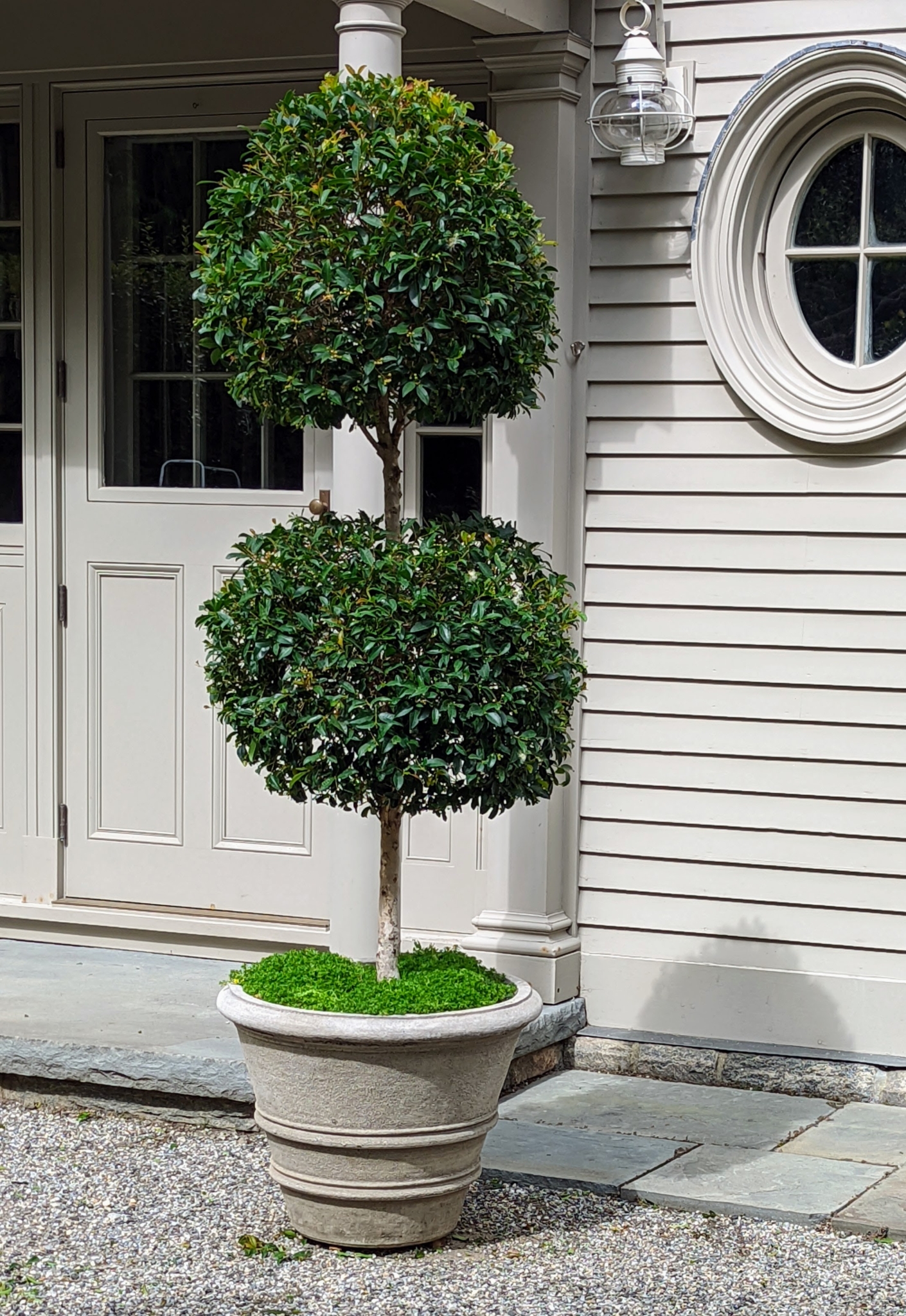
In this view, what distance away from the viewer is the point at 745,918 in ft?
15.6

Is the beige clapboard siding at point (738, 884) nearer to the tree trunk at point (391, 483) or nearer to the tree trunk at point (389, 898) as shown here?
the tree trunk at point (389, 898)

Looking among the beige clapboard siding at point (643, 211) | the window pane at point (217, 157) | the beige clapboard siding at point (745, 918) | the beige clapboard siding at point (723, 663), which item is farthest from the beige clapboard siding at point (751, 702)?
the window pane at point (217, 157)

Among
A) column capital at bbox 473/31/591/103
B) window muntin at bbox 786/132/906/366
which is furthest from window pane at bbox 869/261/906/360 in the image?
column capital at bbox 473/31/591/103

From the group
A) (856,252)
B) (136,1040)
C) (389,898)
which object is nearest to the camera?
(389,898)

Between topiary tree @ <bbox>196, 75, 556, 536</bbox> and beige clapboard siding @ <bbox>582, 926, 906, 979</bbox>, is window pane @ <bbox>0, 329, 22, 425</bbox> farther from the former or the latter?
beige clapboard siding @ <bbox>582, 926, 906, 979</bbox>

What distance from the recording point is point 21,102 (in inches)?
218

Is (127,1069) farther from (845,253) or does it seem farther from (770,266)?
(845,253)

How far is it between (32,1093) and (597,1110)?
146cm

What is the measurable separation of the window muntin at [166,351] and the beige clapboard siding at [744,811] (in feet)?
4.45

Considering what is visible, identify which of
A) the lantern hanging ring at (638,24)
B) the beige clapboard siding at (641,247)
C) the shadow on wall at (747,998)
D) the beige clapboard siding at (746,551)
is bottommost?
the shadow on wall at (747,998)

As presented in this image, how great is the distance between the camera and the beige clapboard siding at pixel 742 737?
459 centimetres

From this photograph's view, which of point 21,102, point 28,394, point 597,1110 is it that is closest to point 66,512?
point 28,394

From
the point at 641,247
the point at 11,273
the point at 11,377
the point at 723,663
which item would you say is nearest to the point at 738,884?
the point at 723,663

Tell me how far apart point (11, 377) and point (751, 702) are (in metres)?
2.62
